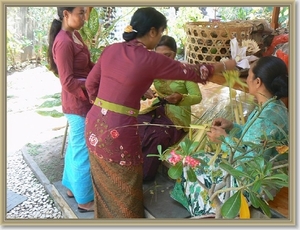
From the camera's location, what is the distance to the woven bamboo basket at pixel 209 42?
2038 millimetres

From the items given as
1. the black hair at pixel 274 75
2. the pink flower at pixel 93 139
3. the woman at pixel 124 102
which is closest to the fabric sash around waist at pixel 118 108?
the woman at pixel 124 102

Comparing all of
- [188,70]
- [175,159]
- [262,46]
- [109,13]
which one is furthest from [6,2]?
[262,46]

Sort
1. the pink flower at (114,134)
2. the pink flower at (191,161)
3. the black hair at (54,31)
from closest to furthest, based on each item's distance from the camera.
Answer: the pink flower at (191,161) → the pink flower at (114,134) → the black hair at (54,31)

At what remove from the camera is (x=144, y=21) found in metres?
→ 1.57

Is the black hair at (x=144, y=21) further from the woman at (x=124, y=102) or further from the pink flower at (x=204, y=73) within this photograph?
the pink flower at (x=204, y=73)

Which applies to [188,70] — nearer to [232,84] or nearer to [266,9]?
[232,84]

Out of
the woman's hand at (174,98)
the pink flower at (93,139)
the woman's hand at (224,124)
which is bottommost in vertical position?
the pink flower at (93,139)

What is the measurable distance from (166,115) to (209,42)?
17.4 inches

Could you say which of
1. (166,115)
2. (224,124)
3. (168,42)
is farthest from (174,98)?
(224,124)

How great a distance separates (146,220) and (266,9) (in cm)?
108

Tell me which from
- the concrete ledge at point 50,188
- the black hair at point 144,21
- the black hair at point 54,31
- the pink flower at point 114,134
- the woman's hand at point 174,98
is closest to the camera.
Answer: the black hair at point 144,21

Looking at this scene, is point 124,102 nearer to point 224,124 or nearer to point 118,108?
point 118,108

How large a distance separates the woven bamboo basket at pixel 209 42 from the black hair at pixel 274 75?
46 cm

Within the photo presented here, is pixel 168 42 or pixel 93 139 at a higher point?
pixel 168 42
